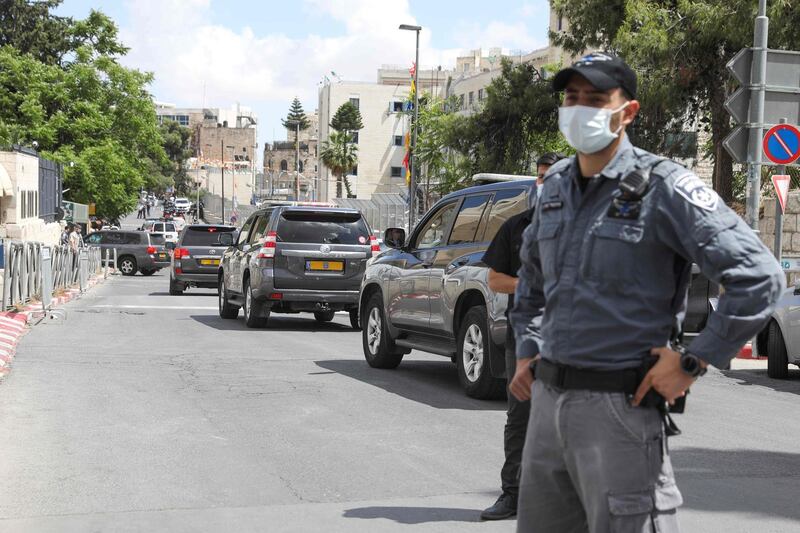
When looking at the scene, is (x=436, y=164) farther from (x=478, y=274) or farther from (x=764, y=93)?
(x=478, y=274)

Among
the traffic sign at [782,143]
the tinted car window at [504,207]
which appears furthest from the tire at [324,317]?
the tinted car window at [504,207]

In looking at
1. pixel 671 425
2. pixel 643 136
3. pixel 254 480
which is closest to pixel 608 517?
pixel 671 425

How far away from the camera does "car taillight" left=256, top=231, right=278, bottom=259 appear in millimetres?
18016

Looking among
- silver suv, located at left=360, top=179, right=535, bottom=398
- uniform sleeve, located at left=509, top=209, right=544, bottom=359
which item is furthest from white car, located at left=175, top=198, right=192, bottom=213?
uniform sleeve, located at left=509, top=209, right=544, bottom=359

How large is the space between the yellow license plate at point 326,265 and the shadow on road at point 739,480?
10.4m

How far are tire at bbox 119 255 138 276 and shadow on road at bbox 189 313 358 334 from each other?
26.1m

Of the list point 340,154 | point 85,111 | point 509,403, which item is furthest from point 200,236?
point 340,154

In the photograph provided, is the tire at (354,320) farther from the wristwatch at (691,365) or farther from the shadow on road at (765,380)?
the wristwatch at (691,365)

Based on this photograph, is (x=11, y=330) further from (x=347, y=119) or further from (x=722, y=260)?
(x=347, y=119)

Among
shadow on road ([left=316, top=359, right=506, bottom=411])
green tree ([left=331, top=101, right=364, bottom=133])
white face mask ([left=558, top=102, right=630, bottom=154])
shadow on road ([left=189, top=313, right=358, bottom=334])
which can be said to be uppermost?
green tree ([left=331, top=101, right=364, bottom=133])

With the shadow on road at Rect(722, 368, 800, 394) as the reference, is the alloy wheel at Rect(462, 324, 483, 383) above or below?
above

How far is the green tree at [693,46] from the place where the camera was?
24.7m

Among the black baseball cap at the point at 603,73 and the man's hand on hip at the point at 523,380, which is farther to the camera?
the man's hand on hip at the point at 523,380

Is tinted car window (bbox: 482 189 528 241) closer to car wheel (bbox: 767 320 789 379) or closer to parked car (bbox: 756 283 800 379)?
parked car (bbox: 756 283 800 379)
